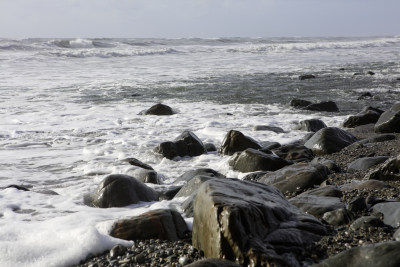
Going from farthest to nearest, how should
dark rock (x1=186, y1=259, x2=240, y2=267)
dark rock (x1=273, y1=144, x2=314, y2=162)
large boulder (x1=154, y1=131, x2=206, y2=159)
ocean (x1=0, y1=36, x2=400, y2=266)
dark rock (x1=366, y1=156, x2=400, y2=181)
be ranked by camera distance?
large boulder (x1=154, y1=131, x2=206, y2=159)
dark rock (x1=273, y1=144, x2=314, y2=162)
dark rock (x1=366, y1=156, x2=400, y2=181)
ocean (x1=0, y1=36, x2=400, y2=266)
dark rock (x1=186, y1=259, x2=240, y2=267)

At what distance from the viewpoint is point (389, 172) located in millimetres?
4320

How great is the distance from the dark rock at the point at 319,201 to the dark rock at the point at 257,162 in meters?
1.27

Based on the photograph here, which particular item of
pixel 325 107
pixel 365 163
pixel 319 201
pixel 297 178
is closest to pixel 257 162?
pixel 297 178

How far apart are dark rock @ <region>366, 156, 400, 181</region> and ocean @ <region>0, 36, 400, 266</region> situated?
169cm

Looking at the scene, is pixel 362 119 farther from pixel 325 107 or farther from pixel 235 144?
pixel 235 144

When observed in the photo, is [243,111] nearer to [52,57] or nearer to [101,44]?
[52,57]

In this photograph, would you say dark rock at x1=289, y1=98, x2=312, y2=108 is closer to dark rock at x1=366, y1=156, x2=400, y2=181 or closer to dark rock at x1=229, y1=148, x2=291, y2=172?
dark rock at x1=229, y1=148, x2=291, y2=172

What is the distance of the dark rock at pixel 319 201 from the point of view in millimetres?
3522

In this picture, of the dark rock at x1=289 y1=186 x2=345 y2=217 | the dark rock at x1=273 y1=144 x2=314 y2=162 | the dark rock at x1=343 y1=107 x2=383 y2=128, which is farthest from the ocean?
the dark rock at x1=289 y1=186 x2=345 y2=217

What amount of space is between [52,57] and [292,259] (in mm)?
25191

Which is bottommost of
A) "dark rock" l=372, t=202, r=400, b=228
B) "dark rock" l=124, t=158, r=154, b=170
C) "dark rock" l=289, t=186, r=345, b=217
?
"dark rock" l=124, t=158, r=154, b=170

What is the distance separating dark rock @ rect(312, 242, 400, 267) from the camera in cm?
216

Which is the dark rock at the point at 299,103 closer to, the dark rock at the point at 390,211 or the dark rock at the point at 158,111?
the dark rock at the point at 158,111

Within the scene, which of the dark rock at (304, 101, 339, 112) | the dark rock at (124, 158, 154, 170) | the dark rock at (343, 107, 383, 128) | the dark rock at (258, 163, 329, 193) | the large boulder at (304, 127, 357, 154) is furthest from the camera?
the dark rock at (304, 101, 339, 112)
